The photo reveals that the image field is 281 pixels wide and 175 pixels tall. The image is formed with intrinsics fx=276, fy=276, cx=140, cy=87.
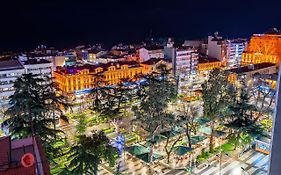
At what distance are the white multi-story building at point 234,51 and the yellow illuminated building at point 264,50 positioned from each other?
4.40 metres

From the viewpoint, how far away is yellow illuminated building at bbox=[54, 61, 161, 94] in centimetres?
5556

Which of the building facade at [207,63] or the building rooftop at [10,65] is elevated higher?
the building rooftop at [10,65]

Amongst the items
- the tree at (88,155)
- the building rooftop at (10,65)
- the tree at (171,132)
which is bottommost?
the tree at (171,132)

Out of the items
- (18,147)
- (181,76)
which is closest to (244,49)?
(181,76)

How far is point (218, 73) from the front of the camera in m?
40.8

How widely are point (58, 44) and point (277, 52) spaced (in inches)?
4931

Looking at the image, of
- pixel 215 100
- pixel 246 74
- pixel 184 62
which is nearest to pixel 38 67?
pixel 215 100

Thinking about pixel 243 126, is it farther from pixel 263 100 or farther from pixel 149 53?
pixel 149 53

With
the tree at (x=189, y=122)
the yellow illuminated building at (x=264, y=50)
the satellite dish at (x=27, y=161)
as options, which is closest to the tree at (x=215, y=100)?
the tree at (x=189, y=122)

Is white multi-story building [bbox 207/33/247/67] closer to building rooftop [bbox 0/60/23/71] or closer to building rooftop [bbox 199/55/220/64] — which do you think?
building rooftop [bbox 199/55/220/64]

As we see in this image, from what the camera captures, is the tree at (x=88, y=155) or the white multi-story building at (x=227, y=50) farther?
the white multi-story building at (x=227, y=50)

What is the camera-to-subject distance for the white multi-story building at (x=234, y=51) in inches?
3549

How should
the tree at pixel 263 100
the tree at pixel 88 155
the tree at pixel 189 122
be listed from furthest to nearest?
1. the tree at pixel 263 100
2. the tree at pixel 189 122
3. the tree at pixel 88 155

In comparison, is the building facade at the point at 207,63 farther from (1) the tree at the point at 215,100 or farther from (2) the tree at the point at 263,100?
(1) the tree at the point at 215,100
